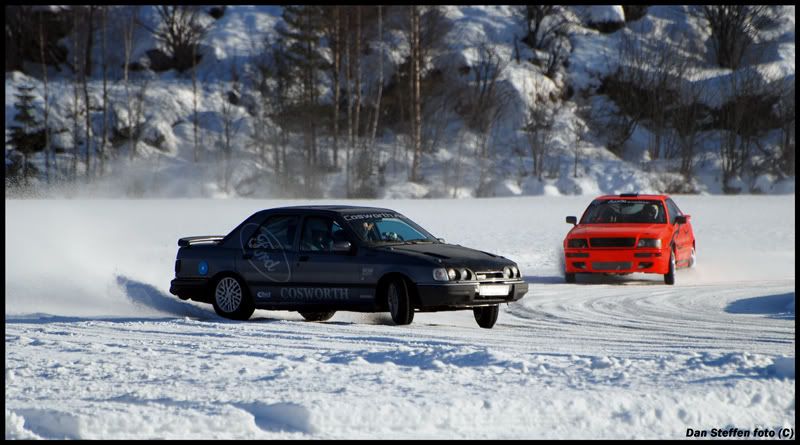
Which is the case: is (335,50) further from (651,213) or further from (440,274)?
(440,274)

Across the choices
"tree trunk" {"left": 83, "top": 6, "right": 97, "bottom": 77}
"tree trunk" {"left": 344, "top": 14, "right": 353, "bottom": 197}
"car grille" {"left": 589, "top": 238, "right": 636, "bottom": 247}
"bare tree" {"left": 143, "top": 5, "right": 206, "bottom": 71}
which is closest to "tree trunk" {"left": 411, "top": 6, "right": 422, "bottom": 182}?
"tree trunk" {"left": 344, "top": 14, "right": 353, "bottom": 197}

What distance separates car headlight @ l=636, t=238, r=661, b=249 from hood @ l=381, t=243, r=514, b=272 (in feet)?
20.9

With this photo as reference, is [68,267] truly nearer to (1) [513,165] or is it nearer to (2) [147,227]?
(2) [147,227]

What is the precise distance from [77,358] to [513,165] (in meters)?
44.4

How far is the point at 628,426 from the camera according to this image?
7.52 meters

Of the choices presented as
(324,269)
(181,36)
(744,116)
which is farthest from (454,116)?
(324,269)

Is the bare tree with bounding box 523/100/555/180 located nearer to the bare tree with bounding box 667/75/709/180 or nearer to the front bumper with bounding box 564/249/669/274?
the bare tree with bounding box 667/75/709/180

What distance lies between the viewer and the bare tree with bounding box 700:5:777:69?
204 feet

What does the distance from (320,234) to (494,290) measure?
7.00ft

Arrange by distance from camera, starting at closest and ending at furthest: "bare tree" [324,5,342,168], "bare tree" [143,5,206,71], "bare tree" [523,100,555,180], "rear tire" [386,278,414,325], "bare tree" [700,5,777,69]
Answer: "rear tire" [386,278,414,325]
"bare tree" [324,5,342,168]
"bare tree" [523,100,555,180]
"bare tree" [143,5,206,71]
"bare tree" [700,5,777,69]

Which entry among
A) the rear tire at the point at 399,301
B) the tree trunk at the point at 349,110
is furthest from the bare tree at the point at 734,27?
the rear tire at the point at 399,301

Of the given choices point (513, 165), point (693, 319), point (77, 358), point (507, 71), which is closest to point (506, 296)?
point (693, 319)

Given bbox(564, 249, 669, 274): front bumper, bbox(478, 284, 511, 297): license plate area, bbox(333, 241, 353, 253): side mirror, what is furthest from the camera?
bbox(564, 249, 669, 274): front bumper

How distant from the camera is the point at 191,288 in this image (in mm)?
14078
